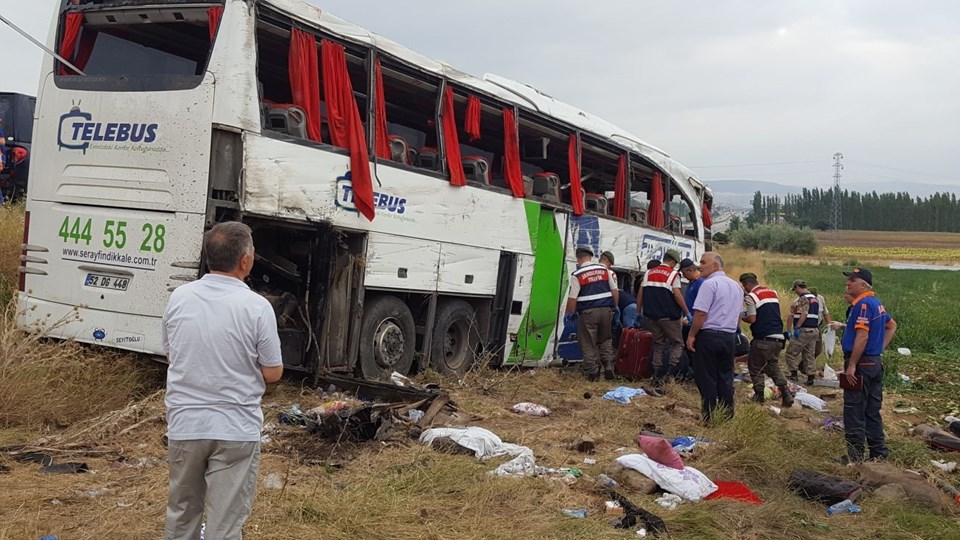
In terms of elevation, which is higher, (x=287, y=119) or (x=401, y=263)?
(x=287, y=119)

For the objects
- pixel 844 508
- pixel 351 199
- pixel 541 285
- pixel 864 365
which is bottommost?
pixel 844 508

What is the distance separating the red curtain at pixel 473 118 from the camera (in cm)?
945

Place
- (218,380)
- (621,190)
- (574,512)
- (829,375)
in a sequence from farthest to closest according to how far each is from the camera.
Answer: (829,375)
(621,190)
(574,512)
(218,380)

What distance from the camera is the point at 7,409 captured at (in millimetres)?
6043

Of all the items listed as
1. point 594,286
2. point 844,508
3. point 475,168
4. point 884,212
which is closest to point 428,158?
point 475,168

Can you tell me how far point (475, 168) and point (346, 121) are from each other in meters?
2.44

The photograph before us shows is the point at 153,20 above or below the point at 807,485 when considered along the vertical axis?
above

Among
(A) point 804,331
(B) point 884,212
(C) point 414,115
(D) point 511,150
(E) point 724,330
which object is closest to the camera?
(E) point 724,330

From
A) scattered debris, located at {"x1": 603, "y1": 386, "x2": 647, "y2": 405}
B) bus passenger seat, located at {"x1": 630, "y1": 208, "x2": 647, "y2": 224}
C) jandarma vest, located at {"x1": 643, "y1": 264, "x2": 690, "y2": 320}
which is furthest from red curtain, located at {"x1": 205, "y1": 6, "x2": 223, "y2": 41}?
bus passenger seat, located at {"x1": 630, "y1": 208, "x2": 647, "y2": 224}

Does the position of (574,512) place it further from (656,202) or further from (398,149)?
(656,202)

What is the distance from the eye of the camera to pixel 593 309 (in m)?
10.7

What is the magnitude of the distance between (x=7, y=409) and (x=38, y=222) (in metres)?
1.78

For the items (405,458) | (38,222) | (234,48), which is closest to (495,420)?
(405,458)

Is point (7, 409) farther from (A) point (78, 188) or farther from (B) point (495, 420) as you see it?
(B) point (495, 420)
